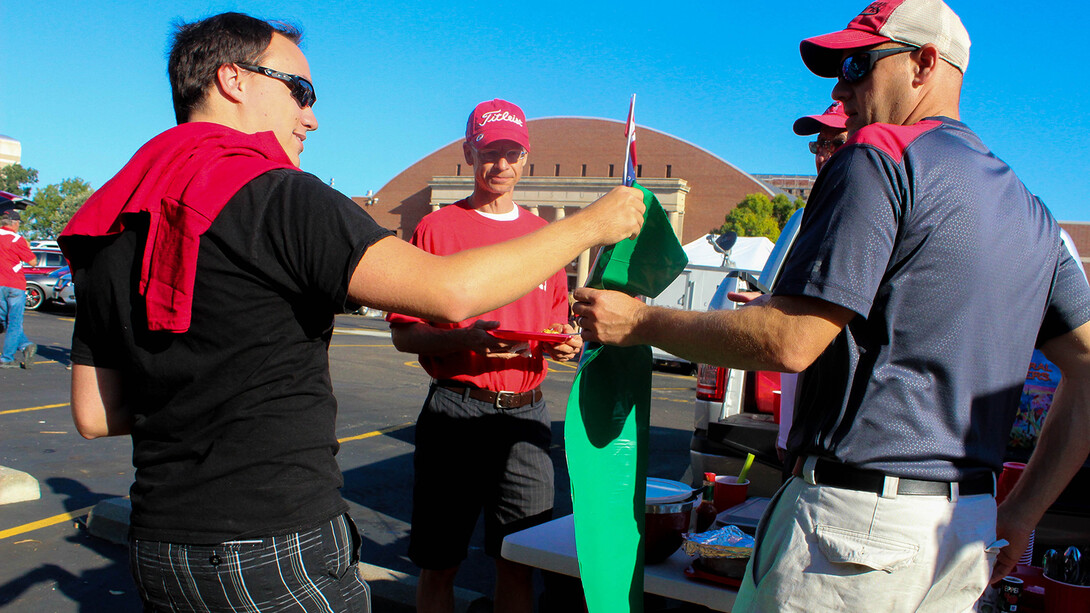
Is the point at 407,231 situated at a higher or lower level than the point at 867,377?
higher

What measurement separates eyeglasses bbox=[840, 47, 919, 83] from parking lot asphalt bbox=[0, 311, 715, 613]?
2.92 m

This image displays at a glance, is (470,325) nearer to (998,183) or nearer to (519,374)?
(519,374)

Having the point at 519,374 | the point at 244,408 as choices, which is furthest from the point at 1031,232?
the point at 519,374

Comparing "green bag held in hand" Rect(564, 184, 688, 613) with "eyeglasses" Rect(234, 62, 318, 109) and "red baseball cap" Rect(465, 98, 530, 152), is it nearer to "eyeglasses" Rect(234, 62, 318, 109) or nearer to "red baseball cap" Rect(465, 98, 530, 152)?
"eyeglasses" Rect(234, 62, 318, 109)

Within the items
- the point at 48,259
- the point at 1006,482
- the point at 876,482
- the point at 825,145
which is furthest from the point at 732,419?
the point at 48,259

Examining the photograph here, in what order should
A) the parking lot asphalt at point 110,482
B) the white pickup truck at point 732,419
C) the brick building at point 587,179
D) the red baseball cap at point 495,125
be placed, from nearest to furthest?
the red baseball cap at point 495,125 → the parking lot asphalt at point 110,482 → the white pickup truck at point 732,419 → the brick building at point 587,179

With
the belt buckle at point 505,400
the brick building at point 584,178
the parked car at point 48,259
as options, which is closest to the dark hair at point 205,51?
the belt buckle at point 505,400

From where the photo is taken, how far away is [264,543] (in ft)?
5.01

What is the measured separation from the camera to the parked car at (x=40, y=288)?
66.9ft

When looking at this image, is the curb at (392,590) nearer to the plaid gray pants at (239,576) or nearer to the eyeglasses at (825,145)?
the plaid gray pants at (239,576)

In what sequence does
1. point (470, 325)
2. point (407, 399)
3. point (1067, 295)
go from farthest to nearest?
point (407, 399) < point (470, 325) < point (1067, 295)

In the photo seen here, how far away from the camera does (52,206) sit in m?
64.9

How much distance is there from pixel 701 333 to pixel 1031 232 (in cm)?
75

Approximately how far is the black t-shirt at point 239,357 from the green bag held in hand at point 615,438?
2.54ft
